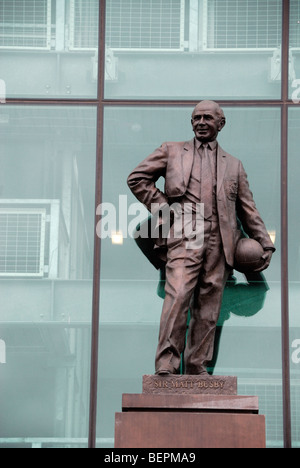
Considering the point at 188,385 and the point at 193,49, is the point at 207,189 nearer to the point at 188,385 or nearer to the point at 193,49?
the point at 188,385

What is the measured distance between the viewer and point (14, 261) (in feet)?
46.7

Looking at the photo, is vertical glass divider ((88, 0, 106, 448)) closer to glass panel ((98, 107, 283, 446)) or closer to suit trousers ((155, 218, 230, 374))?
glass panel ((98, 107, 283, 446))

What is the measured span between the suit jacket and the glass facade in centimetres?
111

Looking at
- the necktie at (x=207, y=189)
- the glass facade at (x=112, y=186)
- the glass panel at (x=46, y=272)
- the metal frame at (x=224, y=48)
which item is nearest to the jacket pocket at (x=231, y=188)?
the necktie at (x=207, y=189)

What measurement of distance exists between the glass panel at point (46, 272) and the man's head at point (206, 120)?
200cm

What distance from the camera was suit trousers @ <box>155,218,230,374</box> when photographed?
12.3 metres

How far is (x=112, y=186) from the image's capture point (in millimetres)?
14422

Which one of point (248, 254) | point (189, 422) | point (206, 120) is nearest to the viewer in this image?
point (189, 422)

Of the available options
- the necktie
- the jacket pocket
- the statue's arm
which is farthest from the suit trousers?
the statue's arm

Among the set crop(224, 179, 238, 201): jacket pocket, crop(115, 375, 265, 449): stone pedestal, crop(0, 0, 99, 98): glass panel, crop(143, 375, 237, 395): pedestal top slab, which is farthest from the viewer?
crop(0, 0, 99, 98): glass panel

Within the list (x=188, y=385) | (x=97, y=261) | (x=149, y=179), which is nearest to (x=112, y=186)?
(x=97, y=261)

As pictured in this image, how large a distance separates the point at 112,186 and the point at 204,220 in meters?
2.00
